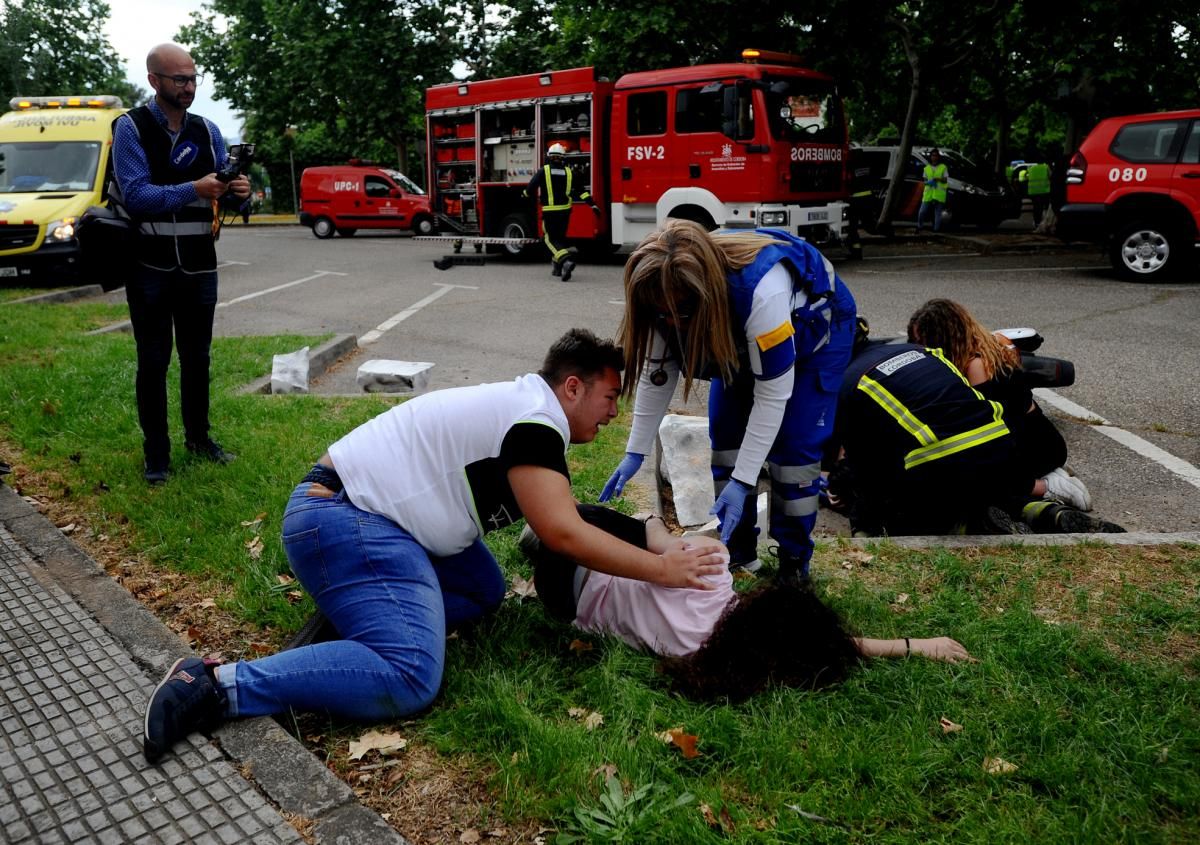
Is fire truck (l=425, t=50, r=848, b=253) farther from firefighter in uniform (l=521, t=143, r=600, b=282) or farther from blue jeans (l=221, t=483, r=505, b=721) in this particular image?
blue jeans (l=221, t=483, r=505, b=721)

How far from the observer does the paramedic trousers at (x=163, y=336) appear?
4.85m

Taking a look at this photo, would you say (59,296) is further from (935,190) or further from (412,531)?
(935,190)

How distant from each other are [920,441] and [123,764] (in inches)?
125

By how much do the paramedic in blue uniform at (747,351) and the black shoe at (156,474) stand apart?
101 inches

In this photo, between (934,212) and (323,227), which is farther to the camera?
(323,227)

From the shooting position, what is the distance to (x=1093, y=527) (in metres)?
4.52

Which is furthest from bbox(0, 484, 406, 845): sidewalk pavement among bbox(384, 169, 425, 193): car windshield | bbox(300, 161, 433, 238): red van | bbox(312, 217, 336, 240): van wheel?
bbox(384, 169, 425, 193): car windshield

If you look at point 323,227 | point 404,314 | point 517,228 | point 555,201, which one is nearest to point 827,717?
point 404,314

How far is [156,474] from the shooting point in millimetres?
4934

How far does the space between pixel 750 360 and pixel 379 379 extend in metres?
4.32

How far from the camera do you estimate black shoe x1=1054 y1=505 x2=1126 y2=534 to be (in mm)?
4484

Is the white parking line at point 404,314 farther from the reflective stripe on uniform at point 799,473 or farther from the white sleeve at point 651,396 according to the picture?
the reflective stripe on uniform at point 799,473

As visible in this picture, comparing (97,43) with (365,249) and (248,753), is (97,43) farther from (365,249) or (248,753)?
(248,753)

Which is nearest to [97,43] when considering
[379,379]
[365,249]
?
[365,249]
